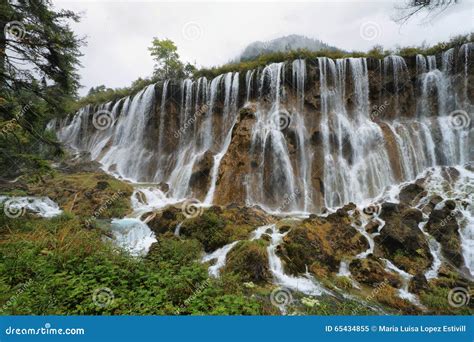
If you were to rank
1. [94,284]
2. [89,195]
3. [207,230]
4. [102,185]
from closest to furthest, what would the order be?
[94,284]
[207,230]
[89,195]
[102,185]

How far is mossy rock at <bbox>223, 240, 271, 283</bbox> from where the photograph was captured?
7.31m

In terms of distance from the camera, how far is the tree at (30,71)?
6617mm

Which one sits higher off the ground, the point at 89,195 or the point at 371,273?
the point at 89,195

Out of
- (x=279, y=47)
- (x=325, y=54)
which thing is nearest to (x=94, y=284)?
(x=325, y=54)

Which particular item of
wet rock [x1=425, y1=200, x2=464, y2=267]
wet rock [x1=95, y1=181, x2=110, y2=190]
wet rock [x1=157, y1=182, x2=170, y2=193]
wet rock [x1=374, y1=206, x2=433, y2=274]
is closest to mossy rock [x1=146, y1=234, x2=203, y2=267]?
wet rock [x1=374, y1=206, x2=433, y2=274]

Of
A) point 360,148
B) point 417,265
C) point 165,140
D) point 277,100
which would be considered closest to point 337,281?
point 417,265

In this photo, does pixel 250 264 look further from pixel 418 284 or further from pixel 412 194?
pixel 412 194

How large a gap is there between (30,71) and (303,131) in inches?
576

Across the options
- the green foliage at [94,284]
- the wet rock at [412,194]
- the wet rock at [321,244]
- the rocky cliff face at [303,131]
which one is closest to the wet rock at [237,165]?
the rocky cliff face at [303,131]

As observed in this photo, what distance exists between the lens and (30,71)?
7.49 metres

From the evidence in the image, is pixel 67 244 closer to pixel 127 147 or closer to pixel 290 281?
pixel 290 281

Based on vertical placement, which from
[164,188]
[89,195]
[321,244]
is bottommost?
[321,244]

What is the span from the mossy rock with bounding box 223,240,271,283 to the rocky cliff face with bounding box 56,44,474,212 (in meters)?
6.61

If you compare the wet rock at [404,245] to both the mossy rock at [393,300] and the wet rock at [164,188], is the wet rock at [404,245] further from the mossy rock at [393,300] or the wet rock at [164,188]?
the wet rock at [164,188]
